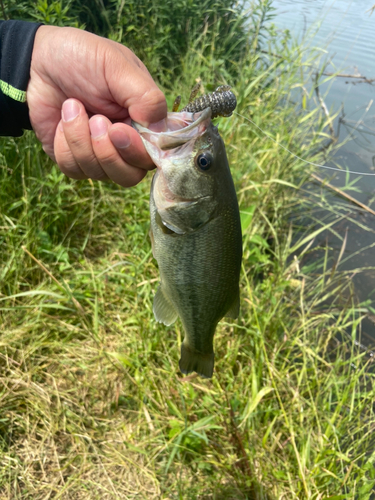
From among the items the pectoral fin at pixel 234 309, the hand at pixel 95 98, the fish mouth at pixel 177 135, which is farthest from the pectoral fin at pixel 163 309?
the fish mouth at pixel 177 135

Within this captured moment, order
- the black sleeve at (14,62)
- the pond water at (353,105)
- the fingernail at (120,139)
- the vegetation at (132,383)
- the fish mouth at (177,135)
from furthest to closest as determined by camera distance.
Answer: the pond water at (353,105) < the vegetation at (132,383) < the black sleeve at (14,62) < the fingernail at (120,139) < the fish mouth at (177,135)

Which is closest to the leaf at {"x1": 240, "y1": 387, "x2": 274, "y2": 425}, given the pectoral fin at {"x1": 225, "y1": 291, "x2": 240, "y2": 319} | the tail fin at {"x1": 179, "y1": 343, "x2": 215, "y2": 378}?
the tail fin at {"x1": 179, "y1": 343, "x2": 215, "y2": 378}

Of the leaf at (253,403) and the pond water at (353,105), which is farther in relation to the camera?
the pond water at (353,105)

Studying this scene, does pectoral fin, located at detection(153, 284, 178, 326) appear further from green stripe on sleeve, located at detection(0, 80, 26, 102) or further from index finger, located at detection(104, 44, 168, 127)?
green stripe on sleeve, located at detection(0, 80, 26, 102)

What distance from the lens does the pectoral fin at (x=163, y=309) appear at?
6.01 feet

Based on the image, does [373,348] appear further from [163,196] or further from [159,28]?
[159,28]

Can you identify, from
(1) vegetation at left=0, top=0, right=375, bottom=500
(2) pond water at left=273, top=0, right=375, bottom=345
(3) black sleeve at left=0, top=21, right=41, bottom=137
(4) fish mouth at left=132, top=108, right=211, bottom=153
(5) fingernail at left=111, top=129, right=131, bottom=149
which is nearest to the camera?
(4) fish mouth at left=132, top=108, right=211, bottom=153

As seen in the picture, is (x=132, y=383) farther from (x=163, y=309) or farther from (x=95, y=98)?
(x=95, y=98)

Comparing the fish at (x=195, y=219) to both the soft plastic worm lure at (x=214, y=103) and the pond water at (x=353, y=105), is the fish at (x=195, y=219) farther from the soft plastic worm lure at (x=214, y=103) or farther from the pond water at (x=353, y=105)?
the pond water at (x=353, y=105)

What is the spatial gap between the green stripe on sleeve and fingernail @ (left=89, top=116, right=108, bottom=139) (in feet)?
1.61

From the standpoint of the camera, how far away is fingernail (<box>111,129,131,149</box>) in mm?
1570

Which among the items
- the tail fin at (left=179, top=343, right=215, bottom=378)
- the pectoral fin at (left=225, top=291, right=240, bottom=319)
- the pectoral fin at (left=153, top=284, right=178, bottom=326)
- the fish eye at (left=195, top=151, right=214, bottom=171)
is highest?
the fish eye at (left=195, top=151, right=214, bottom=171)

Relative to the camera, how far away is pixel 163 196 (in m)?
1.55

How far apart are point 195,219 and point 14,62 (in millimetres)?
1226
